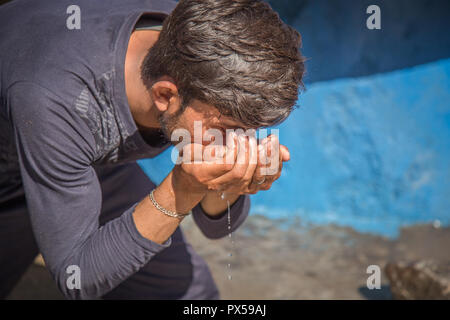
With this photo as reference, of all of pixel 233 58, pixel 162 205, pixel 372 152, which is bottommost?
pixel 372 152

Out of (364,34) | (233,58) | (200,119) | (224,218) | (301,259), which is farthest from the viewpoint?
(301,259)

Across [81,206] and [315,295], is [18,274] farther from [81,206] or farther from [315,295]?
[315,295]

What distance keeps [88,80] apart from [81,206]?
0.34m

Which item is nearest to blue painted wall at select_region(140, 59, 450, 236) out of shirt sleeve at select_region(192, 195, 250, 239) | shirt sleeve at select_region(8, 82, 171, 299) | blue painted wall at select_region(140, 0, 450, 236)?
blue painted wall at select_region(140, 0, 450, 236)

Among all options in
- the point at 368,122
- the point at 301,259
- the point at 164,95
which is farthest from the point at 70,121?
the point at 368,122

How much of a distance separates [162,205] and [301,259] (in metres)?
1.78

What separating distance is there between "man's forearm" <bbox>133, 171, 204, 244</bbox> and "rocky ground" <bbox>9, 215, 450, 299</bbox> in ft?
4.40

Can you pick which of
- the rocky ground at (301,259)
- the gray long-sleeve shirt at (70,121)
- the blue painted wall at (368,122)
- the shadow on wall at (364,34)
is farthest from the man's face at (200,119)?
the blue painted wall at (368,122)

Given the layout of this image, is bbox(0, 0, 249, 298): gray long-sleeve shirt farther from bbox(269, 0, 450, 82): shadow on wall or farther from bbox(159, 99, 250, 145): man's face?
bbox(269, 0, 450, 82): shadow on wall

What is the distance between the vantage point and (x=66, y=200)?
131cm

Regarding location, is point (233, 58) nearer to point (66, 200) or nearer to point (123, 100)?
point (123, 100)

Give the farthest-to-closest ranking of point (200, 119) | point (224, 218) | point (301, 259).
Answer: point (301, 259), point (224, 218), point (200, 119)

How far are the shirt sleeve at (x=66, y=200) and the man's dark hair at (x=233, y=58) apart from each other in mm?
319

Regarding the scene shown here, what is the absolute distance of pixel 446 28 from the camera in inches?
111
